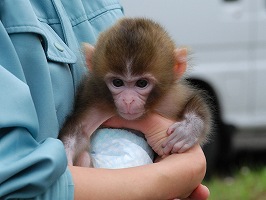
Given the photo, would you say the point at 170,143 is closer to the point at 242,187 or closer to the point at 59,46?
the point at 59,46

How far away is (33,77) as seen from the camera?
9.03 ft

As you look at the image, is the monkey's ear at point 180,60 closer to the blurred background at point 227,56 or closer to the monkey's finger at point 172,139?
the monkey's finger at point 172,139

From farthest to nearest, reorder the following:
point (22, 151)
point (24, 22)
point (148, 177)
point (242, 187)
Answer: point (242, 187), point (148, 177), point (24, 22), point (22, 151)

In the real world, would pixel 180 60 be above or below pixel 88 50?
below

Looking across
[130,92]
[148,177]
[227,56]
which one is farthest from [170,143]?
[227,56]

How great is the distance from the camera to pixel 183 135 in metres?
3.19

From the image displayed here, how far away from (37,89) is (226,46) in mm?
5082

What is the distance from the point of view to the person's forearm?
2691 millimetres

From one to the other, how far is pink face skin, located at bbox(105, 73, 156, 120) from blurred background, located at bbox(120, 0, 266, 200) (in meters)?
3.99

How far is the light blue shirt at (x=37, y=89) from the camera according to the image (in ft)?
8.16

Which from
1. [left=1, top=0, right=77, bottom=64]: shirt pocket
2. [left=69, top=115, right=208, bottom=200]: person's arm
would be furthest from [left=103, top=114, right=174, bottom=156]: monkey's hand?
[left=1, top=0, right=77, bottom=64]: shirt pocket

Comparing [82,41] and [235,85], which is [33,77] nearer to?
[82,41]

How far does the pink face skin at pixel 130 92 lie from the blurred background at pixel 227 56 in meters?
3.99

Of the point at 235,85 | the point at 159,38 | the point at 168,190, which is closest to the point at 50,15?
the point at 159,38
